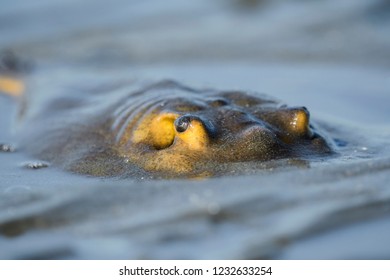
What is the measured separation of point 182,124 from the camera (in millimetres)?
4043

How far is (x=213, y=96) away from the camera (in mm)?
4617

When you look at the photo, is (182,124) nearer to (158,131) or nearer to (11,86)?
(158,131)

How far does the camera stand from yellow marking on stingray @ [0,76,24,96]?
22.3 ft

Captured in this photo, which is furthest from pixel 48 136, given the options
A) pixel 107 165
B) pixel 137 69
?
pixel 137 69

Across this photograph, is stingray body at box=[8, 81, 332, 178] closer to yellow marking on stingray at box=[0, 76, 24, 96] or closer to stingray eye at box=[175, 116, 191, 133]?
stingray eye at box=[175, 116, 191, 133]

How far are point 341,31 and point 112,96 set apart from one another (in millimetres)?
4400

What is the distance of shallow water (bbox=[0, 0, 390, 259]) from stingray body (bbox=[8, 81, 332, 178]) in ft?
0.59

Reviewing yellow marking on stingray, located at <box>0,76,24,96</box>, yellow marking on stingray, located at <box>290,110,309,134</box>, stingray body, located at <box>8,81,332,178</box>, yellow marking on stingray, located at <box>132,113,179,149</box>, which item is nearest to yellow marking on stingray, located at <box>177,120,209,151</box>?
stingray body, located at <box>8,81,332,178</box>

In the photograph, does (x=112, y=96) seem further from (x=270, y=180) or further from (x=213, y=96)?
(x=270, y=180)

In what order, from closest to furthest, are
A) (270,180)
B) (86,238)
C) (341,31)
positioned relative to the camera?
(86,238), (270,180), (341,31)

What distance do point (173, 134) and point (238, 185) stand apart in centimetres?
88

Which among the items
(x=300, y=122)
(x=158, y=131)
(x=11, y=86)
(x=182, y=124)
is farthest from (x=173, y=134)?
(x=11, y=86)

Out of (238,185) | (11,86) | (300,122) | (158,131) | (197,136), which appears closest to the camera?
(238,185)

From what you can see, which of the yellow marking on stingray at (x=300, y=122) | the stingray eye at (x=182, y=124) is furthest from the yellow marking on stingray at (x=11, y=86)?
the yellow marking on stingray at (x=300, y=122)
